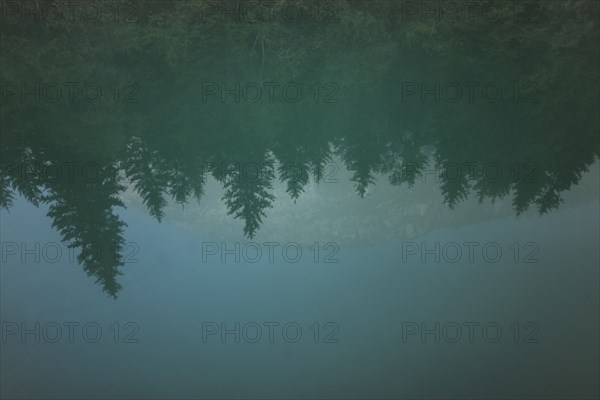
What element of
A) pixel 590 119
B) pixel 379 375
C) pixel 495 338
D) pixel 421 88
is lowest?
pixel 379 375

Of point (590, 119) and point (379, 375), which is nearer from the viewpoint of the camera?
point (379, 375)

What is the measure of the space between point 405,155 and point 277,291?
13.7ft

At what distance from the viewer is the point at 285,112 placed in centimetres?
1046

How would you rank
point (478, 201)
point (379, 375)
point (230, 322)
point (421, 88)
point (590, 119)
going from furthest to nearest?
point (421, 88)
point (590, 119)
point (478, 201)
point (230, 322)
point (379, 375)

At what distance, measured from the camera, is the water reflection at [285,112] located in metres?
8.66

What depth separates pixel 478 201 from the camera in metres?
8.45

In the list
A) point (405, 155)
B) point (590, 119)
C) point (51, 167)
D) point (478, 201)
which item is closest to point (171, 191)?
point (51, 167)

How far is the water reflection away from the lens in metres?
8.66

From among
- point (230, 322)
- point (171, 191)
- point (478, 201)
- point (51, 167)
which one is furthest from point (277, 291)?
point (51, 167)

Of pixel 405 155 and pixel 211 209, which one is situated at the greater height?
pixel 405 155

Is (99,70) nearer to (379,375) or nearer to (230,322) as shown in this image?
(230,322)

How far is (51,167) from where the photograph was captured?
8.86 meters

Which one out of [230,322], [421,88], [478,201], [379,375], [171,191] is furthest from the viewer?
[421,88]

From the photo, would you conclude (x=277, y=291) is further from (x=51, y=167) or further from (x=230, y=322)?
(x=51, y=167)
